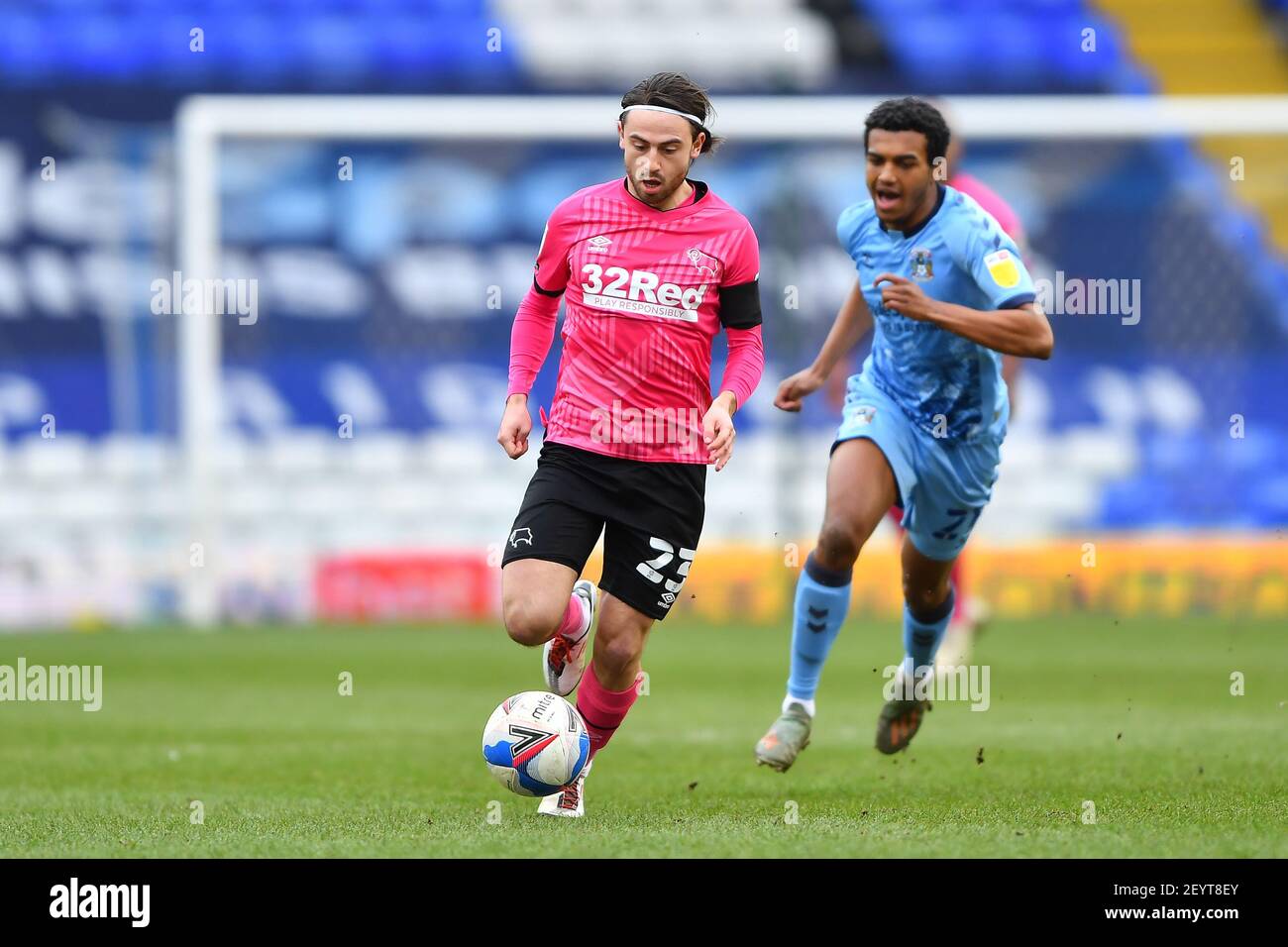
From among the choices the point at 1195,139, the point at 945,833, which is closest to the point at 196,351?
the point at 1195,139

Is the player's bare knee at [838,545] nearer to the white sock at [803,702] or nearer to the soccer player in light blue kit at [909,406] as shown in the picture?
the soccer player in light blue kit at [909,406]

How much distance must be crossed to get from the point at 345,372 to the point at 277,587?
2.55 meters

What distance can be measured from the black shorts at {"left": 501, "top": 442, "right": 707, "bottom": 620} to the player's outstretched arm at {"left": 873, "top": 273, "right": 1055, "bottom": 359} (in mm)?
894

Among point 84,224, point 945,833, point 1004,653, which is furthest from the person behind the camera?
point 84,224

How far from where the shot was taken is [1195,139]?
1648 cm

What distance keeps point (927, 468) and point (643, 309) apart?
1.38 meters

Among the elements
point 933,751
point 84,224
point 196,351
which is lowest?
point 933,751

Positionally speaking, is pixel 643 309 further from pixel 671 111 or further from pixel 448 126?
pixel 448 126

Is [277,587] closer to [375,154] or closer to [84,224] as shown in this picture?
[375,154]

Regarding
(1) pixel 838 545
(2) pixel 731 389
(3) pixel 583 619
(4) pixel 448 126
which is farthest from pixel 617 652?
(4) pixel 448 126

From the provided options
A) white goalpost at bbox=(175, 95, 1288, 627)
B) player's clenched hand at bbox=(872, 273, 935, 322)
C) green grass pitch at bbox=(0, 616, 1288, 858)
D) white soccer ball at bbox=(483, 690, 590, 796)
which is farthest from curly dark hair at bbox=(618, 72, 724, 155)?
white goalpost at bbox=(175, 95, 1288, 627)

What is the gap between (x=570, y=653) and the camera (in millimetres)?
6062

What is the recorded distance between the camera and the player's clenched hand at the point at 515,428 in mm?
5664

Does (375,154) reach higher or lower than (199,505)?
higher
